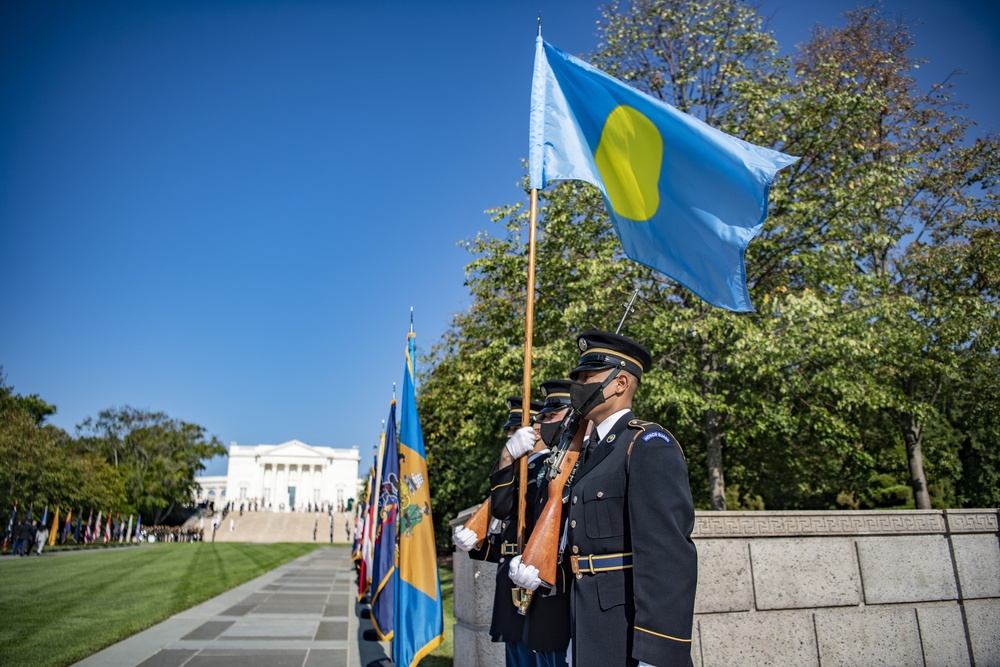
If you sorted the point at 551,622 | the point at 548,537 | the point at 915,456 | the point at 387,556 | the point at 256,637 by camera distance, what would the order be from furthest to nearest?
1. the point at 915,456
2. the point at 256,637
3. the point at 387,556
4. the point at 551,622
5. the point at 548,537

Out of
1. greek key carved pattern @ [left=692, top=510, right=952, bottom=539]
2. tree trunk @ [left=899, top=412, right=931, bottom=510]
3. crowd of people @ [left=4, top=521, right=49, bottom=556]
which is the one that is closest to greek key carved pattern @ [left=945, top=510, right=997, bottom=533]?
greek key carved pattern @ [left=692, top=510, right=952, bottom=539]

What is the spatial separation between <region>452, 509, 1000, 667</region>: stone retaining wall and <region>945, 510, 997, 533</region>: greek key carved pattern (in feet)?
0.04

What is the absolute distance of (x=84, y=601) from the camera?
12539 mm

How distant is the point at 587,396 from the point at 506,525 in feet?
4.85

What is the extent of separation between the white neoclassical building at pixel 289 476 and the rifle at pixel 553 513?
→ 116480mm

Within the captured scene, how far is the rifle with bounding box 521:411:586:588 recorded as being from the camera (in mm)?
3125

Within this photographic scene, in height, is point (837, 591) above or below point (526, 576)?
below

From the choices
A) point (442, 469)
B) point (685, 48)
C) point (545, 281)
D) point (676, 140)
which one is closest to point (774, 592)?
point (676, 140)

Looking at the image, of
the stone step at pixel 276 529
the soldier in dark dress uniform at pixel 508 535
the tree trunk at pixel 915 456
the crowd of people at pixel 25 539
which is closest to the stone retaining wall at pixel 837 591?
the soldier in dark dress uniform at pixel 508 535

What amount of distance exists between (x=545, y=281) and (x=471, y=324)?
6966 millimetres

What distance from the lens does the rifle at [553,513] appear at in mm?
3125

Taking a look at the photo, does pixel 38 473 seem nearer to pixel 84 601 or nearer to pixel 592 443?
pixel 84 601

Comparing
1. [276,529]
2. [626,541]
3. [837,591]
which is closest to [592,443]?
[626,541]

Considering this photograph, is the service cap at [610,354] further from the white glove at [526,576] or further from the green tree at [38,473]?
the green tree at [38,473]
